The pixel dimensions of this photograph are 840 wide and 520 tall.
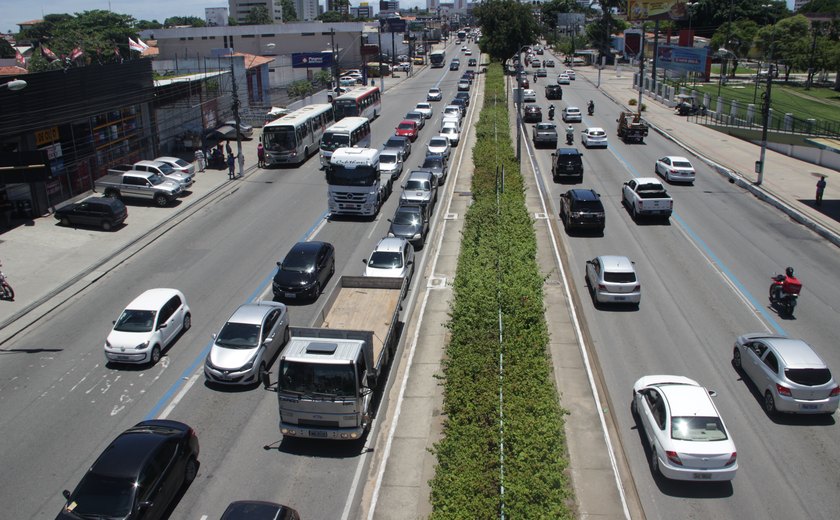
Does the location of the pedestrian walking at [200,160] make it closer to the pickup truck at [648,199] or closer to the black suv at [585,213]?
the black suv at [585,213]

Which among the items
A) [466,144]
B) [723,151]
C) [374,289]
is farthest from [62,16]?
[374,289]

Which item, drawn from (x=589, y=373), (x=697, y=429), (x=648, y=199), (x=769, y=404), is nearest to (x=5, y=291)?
(x=589, y=373)

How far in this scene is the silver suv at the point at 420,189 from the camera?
34312 millimetres

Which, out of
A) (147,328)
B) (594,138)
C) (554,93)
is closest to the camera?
(147,328)

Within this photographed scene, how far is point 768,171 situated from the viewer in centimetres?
4628

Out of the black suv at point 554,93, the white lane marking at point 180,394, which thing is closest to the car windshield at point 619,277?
the white lane marking at point 180,394

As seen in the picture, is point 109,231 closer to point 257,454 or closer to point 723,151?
point 257,454

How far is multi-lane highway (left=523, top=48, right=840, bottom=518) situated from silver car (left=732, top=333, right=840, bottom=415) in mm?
486

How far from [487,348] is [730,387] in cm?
722

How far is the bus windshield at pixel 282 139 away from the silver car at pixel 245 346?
26.9 metres

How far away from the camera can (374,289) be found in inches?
872

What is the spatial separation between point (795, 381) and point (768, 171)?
32940 millimetres

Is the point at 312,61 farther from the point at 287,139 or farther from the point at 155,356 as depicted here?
the point at 155,356

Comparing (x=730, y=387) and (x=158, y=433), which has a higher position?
(x=158, y=433)
